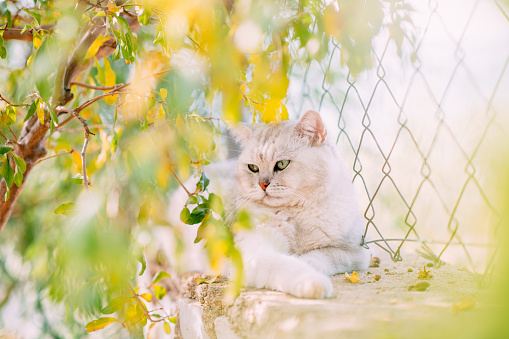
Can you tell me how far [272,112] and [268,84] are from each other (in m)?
0.12

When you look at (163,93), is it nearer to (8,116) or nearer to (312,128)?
(8,116)

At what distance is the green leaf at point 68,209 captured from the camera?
68cm

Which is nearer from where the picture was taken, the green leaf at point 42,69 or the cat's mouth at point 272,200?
the green leaf at point 42,69

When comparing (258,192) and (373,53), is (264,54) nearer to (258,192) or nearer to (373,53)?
(373,53)

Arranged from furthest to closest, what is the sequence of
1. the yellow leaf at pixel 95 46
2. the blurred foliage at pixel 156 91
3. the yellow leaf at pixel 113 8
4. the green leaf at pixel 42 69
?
the yellow leaf at pixel 95 46, the yellow leaf at pixel 113 8, the green leaf at pixel 42 69, the blurred foliage at pixel 156 91

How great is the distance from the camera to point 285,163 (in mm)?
1400

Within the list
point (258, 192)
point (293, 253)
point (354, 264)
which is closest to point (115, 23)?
point (258, 192)

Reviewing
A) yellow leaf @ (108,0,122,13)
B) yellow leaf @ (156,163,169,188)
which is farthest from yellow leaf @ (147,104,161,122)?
yellow leaf @ (108,0,122,13)

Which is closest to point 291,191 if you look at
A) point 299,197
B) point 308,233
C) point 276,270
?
point 299,197

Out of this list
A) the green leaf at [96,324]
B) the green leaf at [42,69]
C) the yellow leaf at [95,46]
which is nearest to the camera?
the green leaf at [42,69]

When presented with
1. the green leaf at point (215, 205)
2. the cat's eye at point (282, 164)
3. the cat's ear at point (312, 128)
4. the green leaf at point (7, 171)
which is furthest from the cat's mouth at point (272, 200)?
the green leaf at point (7, 171)

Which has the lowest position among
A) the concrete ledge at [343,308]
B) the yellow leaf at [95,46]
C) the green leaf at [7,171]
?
the concrete ledge at [343,308]

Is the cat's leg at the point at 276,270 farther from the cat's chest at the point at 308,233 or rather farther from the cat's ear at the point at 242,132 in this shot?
the cat's ear at the point at 242,132

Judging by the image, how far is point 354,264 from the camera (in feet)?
4.16
